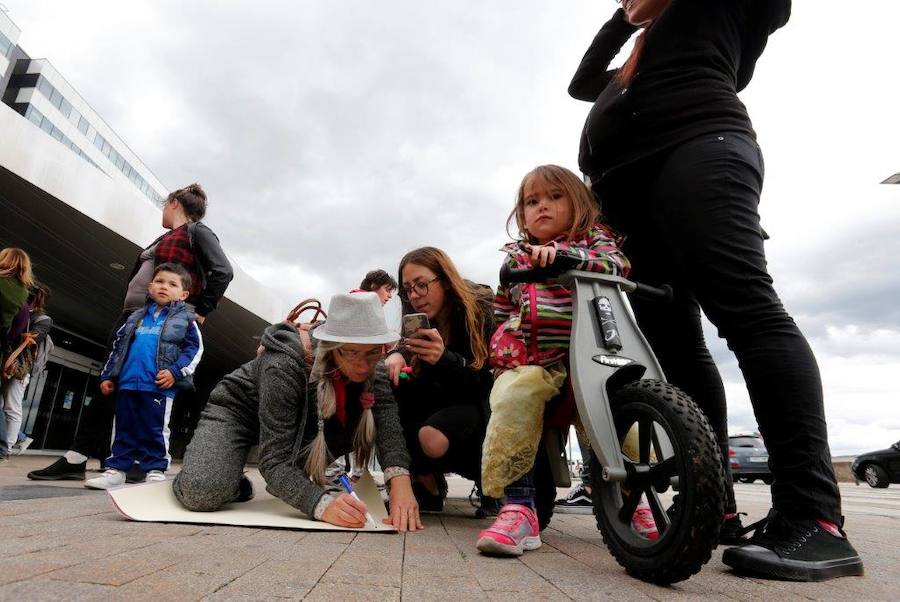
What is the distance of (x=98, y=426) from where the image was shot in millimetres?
3275

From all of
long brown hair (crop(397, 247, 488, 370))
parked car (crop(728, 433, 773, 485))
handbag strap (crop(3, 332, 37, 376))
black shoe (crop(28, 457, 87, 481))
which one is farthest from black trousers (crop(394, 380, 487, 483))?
parked car (crop(728, 433, 773, 485))

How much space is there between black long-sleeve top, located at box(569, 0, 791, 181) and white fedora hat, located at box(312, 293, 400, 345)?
907mm

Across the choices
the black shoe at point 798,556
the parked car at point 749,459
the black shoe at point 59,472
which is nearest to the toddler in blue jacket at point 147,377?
the black shoe at point 59,472

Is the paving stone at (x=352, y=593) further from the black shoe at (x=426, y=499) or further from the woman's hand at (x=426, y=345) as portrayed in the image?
the black shoe at (x=426, y=499)

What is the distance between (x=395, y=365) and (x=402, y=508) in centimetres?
74

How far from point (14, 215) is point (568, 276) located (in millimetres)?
10060

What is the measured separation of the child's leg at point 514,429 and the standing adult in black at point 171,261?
251cm

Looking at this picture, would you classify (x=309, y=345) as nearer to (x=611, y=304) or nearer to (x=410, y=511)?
(x=410, y=511)

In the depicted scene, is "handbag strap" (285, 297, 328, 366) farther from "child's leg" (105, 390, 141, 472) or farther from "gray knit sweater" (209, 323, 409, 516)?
"child's leg" (105, 390, 141, 472)

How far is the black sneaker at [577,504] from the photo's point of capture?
3090 millimetres

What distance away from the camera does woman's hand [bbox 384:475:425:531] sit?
71.4 inches

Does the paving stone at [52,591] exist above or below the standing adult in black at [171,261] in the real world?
below

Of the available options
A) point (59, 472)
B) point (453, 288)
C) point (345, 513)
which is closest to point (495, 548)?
point (345, 513)

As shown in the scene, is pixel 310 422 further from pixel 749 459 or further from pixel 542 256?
pixel 749 459
